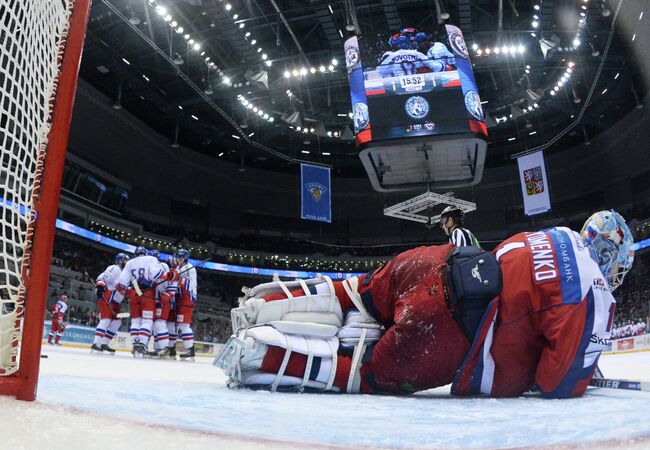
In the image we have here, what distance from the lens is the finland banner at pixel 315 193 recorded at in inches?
534

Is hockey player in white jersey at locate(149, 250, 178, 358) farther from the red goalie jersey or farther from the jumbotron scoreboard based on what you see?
the jumbotron scoreboard

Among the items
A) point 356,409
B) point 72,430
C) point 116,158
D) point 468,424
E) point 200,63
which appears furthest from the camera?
point 116,158

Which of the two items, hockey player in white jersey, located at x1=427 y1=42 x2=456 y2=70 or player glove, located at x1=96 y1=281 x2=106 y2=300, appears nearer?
player glove, located at x1=96 y1=281 x2=106 y2=300

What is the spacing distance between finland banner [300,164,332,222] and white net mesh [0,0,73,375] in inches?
486

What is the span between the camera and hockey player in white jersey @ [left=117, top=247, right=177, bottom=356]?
5.54 meters

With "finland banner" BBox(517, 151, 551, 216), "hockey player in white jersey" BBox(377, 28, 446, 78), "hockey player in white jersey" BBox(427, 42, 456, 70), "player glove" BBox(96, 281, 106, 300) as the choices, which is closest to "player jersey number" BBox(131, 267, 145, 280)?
"player glove" BBox(96, 281, 106, 300)

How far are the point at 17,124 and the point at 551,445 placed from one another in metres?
1.13

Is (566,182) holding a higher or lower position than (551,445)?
higher

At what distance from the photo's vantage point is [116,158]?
62.3ft

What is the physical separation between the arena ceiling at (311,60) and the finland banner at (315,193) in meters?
2.58

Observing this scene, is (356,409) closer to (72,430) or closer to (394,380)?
(394,380)

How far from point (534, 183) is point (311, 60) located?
294 inches

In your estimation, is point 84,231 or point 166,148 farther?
point 166,148

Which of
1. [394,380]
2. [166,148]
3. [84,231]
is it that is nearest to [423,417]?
[394,380]
